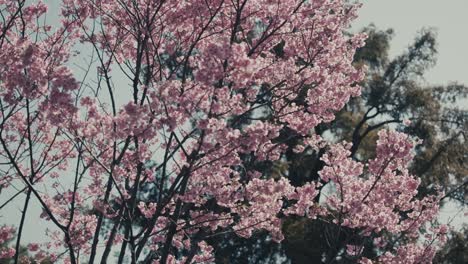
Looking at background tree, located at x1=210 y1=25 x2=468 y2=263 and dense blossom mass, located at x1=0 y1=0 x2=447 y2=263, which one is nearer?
dense blossom mass, located at x1=0 y1=0 x2=447 y2=263

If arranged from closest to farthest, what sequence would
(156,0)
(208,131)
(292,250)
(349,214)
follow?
(208,131) < (156,0) < (349,214) < (292,250)

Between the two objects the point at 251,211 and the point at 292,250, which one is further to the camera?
the point at 292,250

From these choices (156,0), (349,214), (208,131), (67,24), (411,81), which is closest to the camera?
(208,131)

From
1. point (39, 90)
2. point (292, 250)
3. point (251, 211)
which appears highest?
point (292, 250)

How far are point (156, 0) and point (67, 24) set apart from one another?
8.22ft

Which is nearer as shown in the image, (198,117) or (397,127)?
(198,117)

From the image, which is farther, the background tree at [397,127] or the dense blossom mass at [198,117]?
the background tree at [397,127]

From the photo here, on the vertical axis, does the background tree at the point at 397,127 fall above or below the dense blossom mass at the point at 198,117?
above

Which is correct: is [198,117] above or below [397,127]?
below

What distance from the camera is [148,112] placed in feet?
19.0

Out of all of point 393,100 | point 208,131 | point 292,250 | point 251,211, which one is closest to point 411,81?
point 393,100

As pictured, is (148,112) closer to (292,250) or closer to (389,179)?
(389,179)

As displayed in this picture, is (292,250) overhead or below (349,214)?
overhead

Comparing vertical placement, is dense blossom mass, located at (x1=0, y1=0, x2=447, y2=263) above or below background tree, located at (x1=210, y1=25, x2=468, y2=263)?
below
